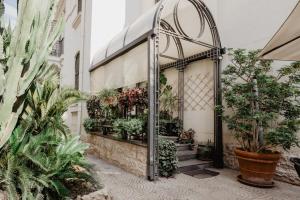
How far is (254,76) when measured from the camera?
4656 millimetres

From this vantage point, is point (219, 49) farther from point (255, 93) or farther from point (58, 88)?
point (58, 88)

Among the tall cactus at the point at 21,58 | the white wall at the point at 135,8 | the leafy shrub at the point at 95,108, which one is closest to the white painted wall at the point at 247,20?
the leafy shrub at the point at 95,108

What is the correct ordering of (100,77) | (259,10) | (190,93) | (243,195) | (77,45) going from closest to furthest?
(243,195)
(259,10)
(190,93)
(100,77)
(77,45)

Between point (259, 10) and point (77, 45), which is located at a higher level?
point (77, 45)

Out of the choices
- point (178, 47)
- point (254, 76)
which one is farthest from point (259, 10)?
point (178, 47)

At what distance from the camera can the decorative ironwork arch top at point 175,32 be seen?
5.39 meters

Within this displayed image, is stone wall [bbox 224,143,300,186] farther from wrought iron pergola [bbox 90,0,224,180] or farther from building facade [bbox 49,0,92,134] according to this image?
building facade [bbox 49,0,92,134]

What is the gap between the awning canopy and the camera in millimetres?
2406

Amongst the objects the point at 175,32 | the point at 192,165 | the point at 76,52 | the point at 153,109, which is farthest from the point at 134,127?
the point at 76,52

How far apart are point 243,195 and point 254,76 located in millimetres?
2345

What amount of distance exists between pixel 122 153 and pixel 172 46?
411cm

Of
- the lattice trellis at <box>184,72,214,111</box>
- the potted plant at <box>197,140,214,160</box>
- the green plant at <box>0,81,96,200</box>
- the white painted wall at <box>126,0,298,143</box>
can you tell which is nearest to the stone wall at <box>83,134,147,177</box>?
the green plant at <box>0,81,96,200</box>

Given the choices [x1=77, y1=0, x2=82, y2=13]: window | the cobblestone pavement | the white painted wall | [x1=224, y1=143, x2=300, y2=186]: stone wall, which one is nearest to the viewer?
the cobblestone pavement

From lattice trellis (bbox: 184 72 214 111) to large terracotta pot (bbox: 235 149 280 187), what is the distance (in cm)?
209
